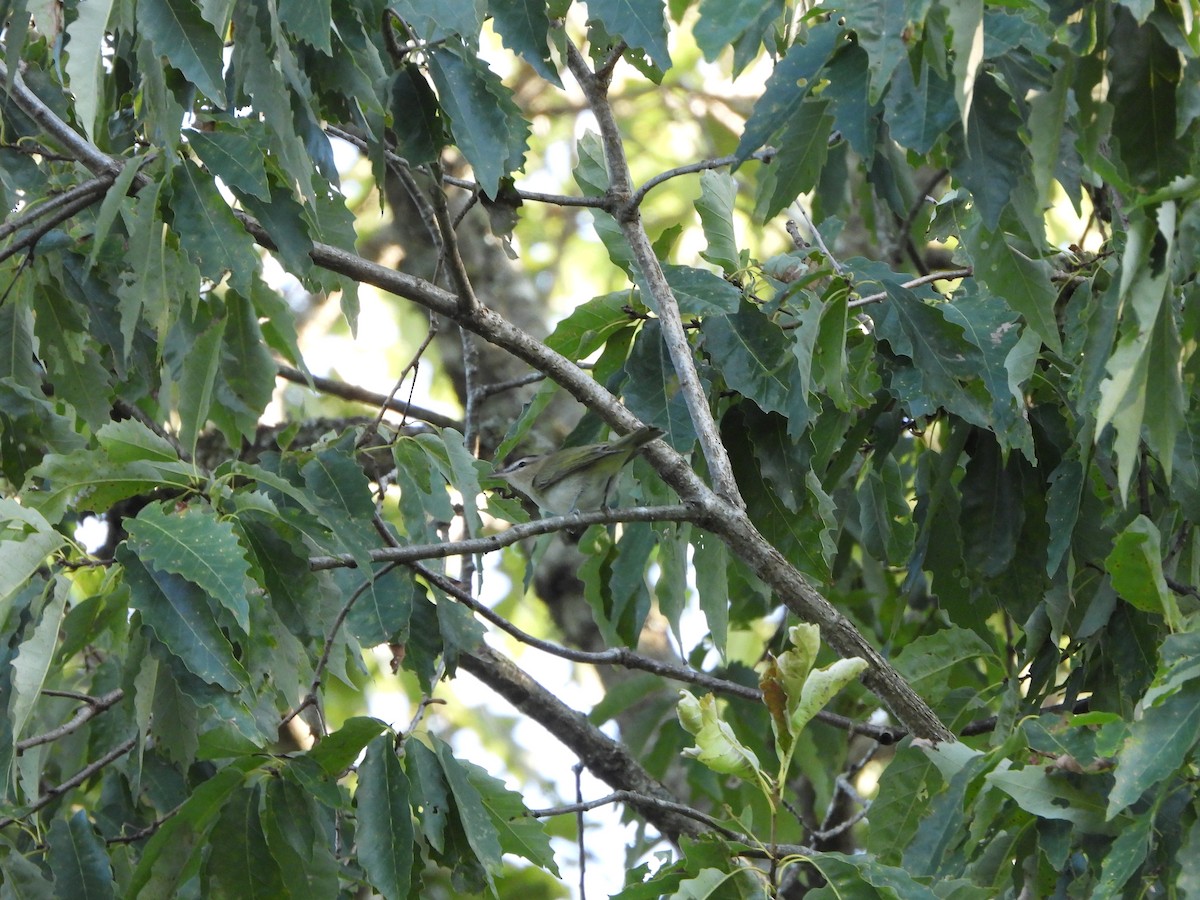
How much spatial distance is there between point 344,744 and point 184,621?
0.41 m

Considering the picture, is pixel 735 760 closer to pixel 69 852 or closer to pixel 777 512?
pixel 777 512

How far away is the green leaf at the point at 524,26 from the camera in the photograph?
230 centimetres

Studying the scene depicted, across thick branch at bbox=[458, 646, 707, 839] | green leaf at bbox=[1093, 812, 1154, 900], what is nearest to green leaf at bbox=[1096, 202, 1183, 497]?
green leaf at bbox=[1093, 812, 1154, 900]

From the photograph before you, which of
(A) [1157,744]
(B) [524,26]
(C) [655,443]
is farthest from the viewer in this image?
(C) [655,443]

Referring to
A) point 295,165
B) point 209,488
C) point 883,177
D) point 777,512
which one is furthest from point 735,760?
point 883,177

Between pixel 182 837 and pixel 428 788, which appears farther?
pixel 182 837

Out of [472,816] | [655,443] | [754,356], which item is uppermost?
[754,356]

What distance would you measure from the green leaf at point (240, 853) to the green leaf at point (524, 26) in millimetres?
1443

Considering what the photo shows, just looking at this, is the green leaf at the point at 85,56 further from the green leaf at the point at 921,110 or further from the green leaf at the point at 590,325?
the green leaf at the point at 921,110

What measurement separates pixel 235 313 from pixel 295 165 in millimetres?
945

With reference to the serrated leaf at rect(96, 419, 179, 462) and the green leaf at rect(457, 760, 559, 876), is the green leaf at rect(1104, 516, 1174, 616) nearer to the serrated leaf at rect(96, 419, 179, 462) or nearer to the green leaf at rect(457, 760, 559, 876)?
the green leaf at rect(457, 760, 559, 876)

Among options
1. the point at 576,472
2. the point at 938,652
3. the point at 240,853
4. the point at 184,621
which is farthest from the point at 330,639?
the point at 576,472

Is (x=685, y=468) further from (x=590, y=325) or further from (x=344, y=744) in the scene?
(x=344, y=744)

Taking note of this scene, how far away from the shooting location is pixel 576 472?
3.97 metres
